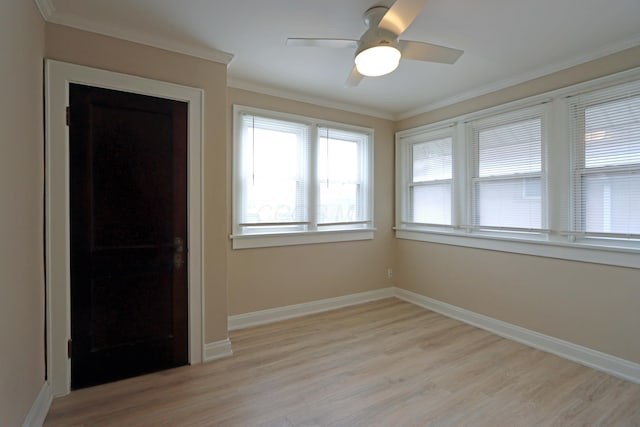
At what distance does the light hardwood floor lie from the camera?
78.1 inches

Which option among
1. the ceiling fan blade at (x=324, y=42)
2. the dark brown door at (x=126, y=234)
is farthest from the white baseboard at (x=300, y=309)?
the ceiling fan blade at (x=324, y=42)

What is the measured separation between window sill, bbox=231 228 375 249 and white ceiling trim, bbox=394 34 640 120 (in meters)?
1.71

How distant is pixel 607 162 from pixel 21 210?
4.01 m

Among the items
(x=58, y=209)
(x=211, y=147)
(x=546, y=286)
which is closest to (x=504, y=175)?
(x=546, y=286)

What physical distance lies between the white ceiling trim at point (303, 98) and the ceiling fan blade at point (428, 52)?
1747 millimetres

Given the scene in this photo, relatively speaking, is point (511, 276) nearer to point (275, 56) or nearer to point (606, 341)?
point (606, 341)

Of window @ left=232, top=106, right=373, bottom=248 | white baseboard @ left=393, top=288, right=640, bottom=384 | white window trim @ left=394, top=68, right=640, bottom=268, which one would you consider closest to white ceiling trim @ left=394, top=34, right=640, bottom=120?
white window trim @ left=394, top=68, right=640, bottom=268

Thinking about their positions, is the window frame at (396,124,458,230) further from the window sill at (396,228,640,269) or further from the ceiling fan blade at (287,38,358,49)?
the ceiling fan blade at (287,38,358,49)

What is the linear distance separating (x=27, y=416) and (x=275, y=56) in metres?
2.90

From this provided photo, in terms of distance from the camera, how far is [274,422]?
6.38ft

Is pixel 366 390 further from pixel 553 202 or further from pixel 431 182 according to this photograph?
pixel 431 182

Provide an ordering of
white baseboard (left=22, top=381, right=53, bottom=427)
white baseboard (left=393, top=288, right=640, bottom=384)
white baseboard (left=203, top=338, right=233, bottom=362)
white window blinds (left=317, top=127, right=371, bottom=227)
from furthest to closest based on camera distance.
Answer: white window blinds (left=317, top=127, right=371, bottom=227), white baseboard (left=203, top=338, right=233, bottom=362), white baseboard (left=393, top=288, right=640, bottom=384), white baseboard (left=22, top=381, right=53, bottom=427)

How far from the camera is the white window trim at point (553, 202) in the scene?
2582 millimetres

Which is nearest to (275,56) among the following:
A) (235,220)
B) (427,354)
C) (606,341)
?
(235,220)
